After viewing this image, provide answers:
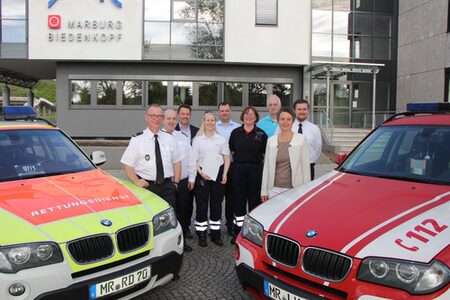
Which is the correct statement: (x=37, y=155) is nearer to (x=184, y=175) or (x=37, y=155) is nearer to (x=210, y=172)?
(x=184, y=175)

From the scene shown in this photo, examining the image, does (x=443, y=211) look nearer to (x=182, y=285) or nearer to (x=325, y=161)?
(x=182, y=285)

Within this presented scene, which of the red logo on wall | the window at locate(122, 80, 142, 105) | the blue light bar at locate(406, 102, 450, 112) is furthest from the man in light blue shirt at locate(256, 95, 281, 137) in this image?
the red logo on wall

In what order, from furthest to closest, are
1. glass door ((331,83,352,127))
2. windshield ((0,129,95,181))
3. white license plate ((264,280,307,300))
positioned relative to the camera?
1. glass door ((331,83,352,127))
2. windshield ((0,129,95,181))
3. white license plate ((264,280,307,300))

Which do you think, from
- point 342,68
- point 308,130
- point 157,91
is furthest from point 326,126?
point 308,130

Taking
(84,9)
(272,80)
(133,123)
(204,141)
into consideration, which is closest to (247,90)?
(272,80)

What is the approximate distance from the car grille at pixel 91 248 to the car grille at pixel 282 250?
3.93 ft

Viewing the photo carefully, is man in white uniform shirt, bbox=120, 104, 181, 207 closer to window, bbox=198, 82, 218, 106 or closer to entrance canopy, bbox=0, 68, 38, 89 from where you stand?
window, bbox=198, 82, 218, 106

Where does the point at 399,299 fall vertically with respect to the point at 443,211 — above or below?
below

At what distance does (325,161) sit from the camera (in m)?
14.7

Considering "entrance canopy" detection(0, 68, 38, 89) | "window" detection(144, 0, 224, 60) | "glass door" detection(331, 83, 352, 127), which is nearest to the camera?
"window" detection(144, 0, 224, 60)

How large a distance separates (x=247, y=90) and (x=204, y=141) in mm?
15090

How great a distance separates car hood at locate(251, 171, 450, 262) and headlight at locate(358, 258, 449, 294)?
0.05 m

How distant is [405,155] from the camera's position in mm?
3852

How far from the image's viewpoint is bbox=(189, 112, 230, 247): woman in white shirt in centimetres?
549
